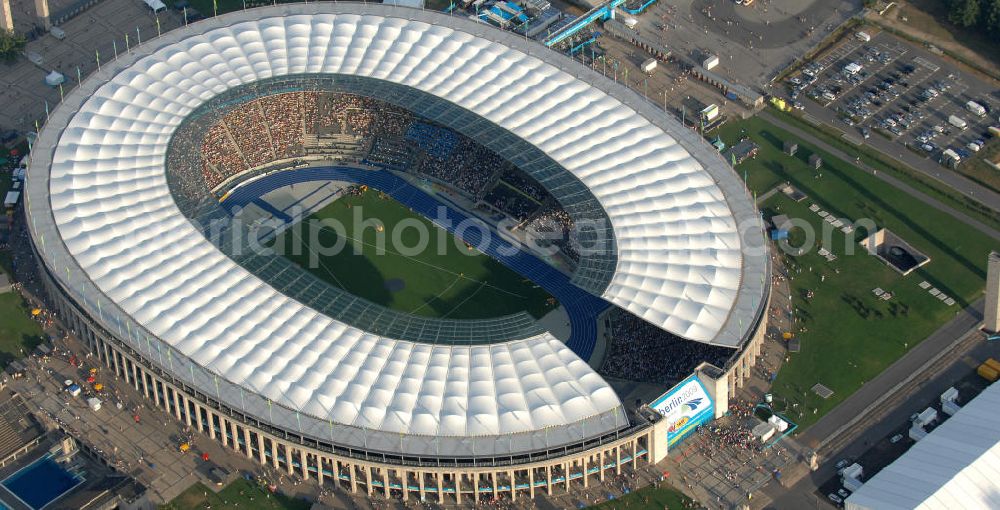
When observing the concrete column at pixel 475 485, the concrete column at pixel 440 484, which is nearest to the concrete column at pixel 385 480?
the concrete column at pixel 440 484

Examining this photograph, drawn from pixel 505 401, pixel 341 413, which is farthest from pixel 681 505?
pixel 341 413

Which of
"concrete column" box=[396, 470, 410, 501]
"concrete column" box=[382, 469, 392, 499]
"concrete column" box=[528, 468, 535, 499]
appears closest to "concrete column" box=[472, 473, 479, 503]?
"concrete column" box=[528, 468, 535, 499]

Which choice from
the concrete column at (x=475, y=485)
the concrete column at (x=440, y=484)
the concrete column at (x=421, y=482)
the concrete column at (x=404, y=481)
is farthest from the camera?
the concrete column at (x=404, y=481)

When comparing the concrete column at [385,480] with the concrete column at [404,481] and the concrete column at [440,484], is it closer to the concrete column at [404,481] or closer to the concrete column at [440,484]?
the concrete column at [404,481]

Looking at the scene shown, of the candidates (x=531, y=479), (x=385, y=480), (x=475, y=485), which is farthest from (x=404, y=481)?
(x=531, y=479)

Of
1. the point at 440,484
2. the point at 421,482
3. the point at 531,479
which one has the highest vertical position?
the point at 531,479

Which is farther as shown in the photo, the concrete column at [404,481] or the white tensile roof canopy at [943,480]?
the concrete column at [404,481]

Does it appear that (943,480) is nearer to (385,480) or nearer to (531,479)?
(531,479)

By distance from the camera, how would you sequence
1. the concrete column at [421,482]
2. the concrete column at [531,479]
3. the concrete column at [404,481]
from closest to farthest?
the concrete column at [421,482] < the concrete column at [531,479] < the concrete column at [404,481]

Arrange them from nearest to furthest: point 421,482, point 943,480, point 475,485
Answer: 1. point 943,480
2. point 421,482
3. point 475,485

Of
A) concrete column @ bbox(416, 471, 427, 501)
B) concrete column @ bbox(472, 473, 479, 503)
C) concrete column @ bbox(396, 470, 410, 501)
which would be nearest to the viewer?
concrete column @ bbox(416, 471, 427, 501)

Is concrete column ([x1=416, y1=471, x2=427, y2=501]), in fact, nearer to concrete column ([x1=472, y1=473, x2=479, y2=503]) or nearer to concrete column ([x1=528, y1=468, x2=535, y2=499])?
concrete column ([x1=472, y1=473, x2=479, y2=503])

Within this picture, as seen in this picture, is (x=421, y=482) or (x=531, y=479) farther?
(x=531, y=479)

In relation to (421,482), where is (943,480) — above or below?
above
